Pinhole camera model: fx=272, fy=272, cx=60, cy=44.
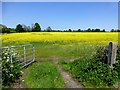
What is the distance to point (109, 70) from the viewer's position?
10344 mm

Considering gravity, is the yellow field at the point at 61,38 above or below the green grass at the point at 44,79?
above

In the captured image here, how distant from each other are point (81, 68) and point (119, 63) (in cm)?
155

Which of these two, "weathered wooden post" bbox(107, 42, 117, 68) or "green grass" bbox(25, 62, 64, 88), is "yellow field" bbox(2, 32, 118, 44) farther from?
"green grass" bbox(25, 62, 64, 88)

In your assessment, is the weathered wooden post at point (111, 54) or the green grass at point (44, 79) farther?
the weathered wooden post at point (111, 54)

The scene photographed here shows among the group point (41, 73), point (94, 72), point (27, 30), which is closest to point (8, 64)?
point (41, 73)

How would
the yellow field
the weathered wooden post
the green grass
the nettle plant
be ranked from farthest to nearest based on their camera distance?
the yellow field < the weathered wooden post < the nettle plant < the green grass

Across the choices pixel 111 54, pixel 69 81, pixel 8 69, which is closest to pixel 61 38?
pixel 111 54

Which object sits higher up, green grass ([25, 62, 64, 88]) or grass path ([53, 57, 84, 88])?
green grass ([25, 62, 64, 88])

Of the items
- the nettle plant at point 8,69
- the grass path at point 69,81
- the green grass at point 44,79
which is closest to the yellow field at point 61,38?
the grass path at point 69,81

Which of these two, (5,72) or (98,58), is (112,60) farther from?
(5,72)

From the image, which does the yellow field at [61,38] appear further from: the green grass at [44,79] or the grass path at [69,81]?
the green grass at [44,79]

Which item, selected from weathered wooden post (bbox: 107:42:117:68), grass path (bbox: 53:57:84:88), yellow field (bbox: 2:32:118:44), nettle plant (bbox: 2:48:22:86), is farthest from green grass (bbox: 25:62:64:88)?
yellow field (bbox: 2:32:118:44)

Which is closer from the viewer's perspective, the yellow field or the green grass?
the green grass

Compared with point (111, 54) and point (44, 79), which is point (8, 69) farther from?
point (111, 54)
